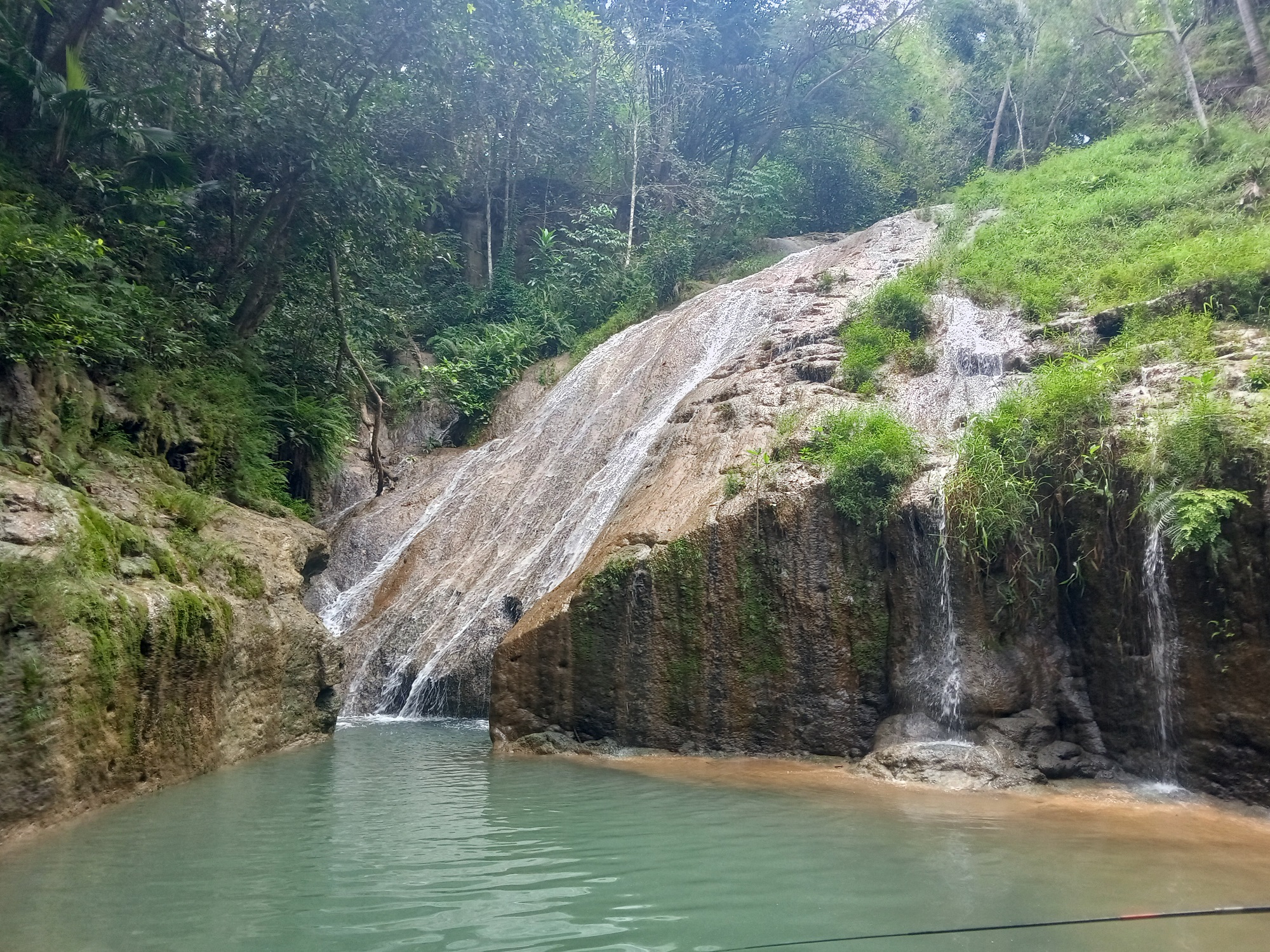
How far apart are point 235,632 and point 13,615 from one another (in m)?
3.16

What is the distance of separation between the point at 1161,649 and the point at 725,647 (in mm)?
3967

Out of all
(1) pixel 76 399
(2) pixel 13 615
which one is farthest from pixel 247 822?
(1) pixel 76 399

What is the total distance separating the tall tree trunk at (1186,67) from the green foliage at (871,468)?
41.4 feet

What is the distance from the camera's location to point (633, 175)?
27.9 m

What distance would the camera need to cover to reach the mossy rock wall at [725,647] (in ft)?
28.9

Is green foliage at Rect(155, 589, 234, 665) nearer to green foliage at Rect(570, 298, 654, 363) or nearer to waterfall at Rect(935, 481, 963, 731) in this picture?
waterfall at Rect(935, 481, 963, 731)

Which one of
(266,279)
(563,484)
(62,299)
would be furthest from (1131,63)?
(62,299)

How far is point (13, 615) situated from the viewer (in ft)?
18.7

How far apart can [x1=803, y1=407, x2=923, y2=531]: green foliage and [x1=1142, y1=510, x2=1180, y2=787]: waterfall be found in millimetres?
2382

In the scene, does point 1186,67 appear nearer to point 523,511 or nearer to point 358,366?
point 523,511

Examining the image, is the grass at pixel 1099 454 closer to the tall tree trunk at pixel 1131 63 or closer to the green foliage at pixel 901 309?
the green foliage at pixel 901 309

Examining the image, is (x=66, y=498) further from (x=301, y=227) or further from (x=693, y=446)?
(x=301, y=227)

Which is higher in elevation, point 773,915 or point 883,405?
point 883,405

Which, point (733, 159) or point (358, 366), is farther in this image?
point (733, 159)
